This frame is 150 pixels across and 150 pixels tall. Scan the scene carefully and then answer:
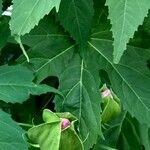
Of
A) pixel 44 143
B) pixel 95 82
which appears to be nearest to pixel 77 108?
pixel 95 82

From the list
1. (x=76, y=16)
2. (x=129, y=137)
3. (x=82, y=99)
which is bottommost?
(x=129, y=137)

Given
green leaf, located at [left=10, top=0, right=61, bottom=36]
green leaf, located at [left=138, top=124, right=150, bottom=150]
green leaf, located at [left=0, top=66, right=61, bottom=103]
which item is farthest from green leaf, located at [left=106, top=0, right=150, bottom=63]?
green leaf, located at [left=138, top=124, right=150, bottom=150]

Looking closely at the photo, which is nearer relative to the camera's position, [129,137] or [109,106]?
[109,106]

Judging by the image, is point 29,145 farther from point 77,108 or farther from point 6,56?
point 6,56

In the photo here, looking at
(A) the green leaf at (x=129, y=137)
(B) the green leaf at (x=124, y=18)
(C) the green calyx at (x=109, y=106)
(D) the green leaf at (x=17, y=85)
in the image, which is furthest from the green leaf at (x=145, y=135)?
(B) the green leaf at (x=124, y=18)

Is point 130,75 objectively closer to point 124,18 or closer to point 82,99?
point 82,99

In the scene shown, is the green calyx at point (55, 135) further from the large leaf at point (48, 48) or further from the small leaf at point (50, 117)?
the large leaf at point (48, 48)

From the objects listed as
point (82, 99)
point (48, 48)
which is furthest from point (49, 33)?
point (82, 99)

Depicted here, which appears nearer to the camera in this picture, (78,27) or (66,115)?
(66,115)
